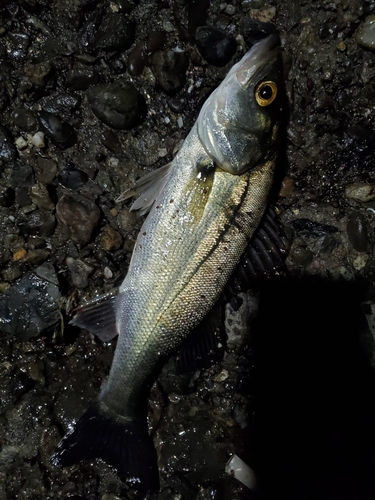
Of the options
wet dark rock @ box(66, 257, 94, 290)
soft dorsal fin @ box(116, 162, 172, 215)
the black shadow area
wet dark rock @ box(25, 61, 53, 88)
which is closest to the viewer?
soft dorsal fin @ box(116, 162, 172, 215)

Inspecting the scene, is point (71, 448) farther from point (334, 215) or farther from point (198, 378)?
point (334, 215)

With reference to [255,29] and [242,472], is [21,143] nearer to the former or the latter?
[255,29]

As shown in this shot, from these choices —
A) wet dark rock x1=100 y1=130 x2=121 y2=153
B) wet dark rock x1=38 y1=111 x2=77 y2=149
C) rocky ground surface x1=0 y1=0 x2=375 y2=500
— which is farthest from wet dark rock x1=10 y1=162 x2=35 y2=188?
wet dark rock x1=100 y1=130 x2=121 y2=153

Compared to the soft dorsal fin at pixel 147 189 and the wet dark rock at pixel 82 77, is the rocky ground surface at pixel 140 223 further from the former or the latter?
the soft dorsal fin at pixel 147 189

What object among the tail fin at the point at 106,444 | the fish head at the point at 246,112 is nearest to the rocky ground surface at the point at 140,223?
the tail fin at the point at 106,444

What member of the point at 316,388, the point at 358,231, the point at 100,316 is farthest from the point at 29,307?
the point at 358,231

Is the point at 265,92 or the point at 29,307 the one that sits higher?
the point at 265,92

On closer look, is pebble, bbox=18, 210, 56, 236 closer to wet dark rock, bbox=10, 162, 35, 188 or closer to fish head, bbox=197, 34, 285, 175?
wet dark rock, bbox=10, 162, 35, 188
